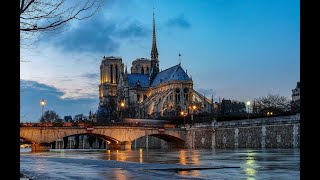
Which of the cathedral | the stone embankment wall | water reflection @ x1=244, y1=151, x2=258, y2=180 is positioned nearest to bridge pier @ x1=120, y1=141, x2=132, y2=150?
the stone embankment wall

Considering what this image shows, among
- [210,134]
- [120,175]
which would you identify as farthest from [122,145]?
[120,175]

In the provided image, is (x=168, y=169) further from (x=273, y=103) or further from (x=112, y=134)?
(x=273, y=103)

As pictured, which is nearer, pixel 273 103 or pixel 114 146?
pixel 114 146

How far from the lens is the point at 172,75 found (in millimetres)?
160250

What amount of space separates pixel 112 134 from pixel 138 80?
311 ft

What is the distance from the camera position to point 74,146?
172m

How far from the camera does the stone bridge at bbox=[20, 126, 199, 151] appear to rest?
80.1 meters

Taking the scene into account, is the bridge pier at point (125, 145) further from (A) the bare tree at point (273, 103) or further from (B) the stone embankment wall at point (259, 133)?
(A) the bare tree at point (273, 103)

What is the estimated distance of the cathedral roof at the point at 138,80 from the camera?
180000 millimetres

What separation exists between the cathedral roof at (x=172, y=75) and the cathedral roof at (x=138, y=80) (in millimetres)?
6620
